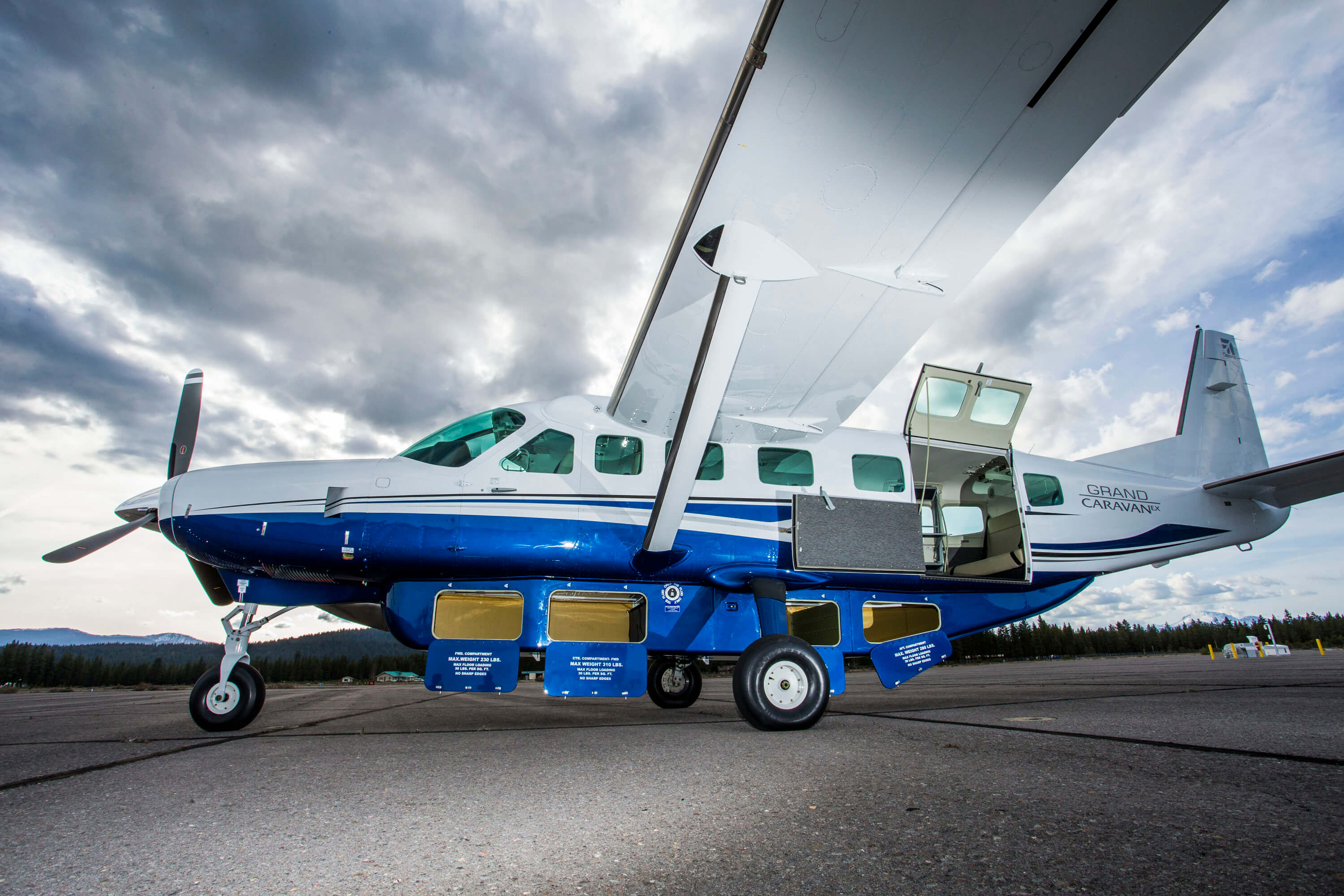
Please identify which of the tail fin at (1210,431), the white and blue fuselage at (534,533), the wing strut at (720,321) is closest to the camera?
the wing strut at (720,321)

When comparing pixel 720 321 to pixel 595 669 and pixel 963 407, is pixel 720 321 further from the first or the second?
pixel 963 407

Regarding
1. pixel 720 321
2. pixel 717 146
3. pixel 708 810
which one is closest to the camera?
pixel 708 810

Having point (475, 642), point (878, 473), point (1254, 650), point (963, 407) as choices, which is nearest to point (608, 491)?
point (475, 642)

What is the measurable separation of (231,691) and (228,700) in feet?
0.24

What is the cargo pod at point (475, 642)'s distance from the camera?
497 centimetres

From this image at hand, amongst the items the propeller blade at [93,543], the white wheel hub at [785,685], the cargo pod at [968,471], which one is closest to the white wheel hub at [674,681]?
the white wheel hub at [785,685]

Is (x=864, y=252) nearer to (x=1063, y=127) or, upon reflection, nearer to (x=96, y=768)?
(x=1063, y=127)

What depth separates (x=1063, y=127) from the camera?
3.36m

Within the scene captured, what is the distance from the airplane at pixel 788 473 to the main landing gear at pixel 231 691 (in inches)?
1.0

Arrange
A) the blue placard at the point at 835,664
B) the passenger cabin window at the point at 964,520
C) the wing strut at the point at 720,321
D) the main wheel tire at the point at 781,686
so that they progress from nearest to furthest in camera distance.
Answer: the wing strut at the point at 720,321 < the main wheel tire at the point at 781,686 < the blue placard at the point at 835,664 < the passenger cabin window at the point at 964,520

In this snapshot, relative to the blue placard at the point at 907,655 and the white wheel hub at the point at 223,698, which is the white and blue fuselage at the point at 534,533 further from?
the white wheel hub at the point at 223,698

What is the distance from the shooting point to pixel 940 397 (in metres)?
6.17

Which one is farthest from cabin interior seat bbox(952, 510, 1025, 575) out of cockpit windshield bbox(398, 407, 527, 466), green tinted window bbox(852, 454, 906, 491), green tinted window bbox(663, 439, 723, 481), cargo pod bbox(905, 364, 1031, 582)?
cockpit windshield bbox(398, 407, 527, 466)

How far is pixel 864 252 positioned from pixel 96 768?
550 cm
